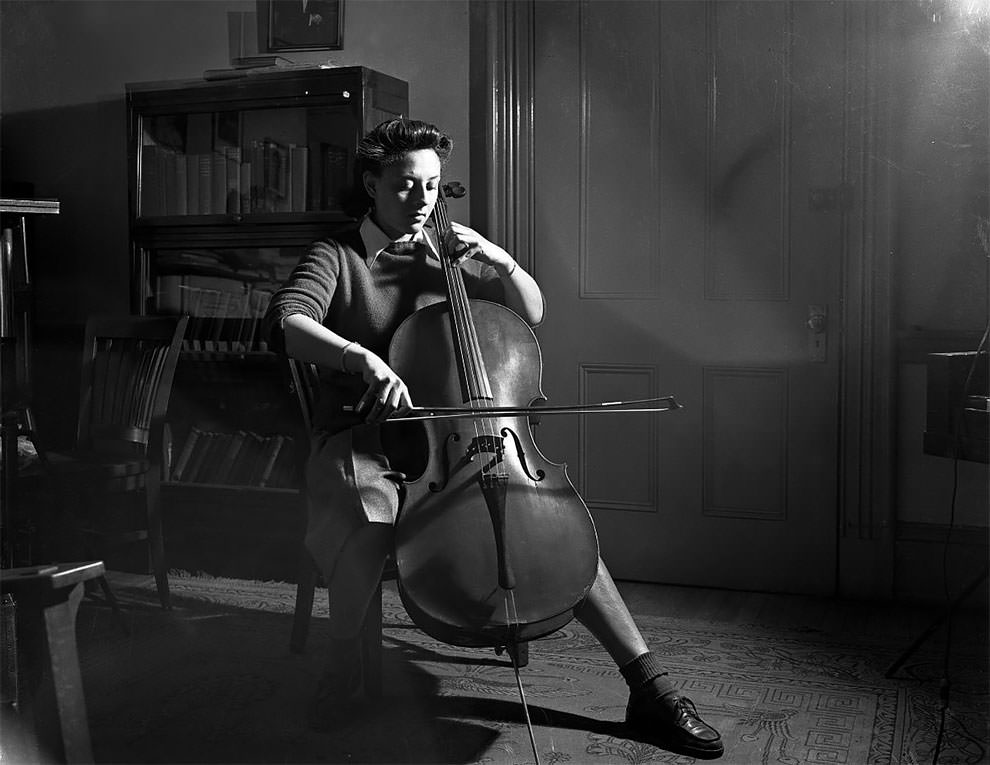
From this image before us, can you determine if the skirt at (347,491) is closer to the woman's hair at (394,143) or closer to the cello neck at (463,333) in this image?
the cello neck at (463,333)

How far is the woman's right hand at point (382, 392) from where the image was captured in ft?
5.31

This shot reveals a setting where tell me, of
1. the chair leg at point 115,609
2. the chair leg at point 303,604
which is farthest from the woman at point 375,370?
the chair leg at point 115,609

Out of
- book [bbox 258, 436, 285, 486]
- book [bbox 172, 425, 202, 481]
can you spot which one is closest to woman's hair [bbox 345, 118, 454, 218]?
book [bbox 258, 436, 285, 486]

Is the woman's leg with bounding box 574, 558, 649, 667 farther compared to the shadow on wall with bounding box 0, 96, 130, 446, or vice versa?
the shadow on wall with bounding box 0, 96, 130, 446

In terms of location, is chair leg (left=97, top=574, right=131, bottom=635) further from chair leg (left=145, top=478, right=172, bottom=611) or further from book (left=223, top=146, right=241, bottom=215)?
book (left=223, top=146, right=241, bottom=215)

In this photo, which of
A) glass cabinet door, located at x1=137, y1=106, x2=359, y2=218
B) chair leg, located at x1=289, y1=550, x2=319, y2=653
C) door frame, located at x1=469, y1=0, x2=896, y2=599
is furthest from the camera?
glass cabinet door, located at x1=137, y1=106, x2=359, y2=218

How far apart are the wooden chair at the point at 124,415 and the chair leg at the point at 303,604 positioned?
1.54 feet

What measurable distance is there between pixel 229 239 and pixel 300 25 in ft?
1.90

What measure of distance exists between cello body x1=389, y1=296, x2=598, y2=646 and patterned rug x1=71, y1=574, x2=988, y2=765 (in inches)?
10.9

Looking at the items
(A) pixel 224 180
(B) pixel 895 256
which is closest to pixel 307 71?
(A) pixel 224 180

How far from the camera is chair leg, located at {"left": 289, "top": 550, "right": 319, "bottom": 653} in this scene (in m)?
2.10

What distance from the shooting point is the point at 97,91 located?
2.83 meters

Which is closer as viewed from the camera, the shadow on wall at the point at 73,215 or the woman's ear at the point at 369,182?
the woman's ear at the point at 369,182

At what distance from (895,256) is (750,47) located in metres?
0.59
